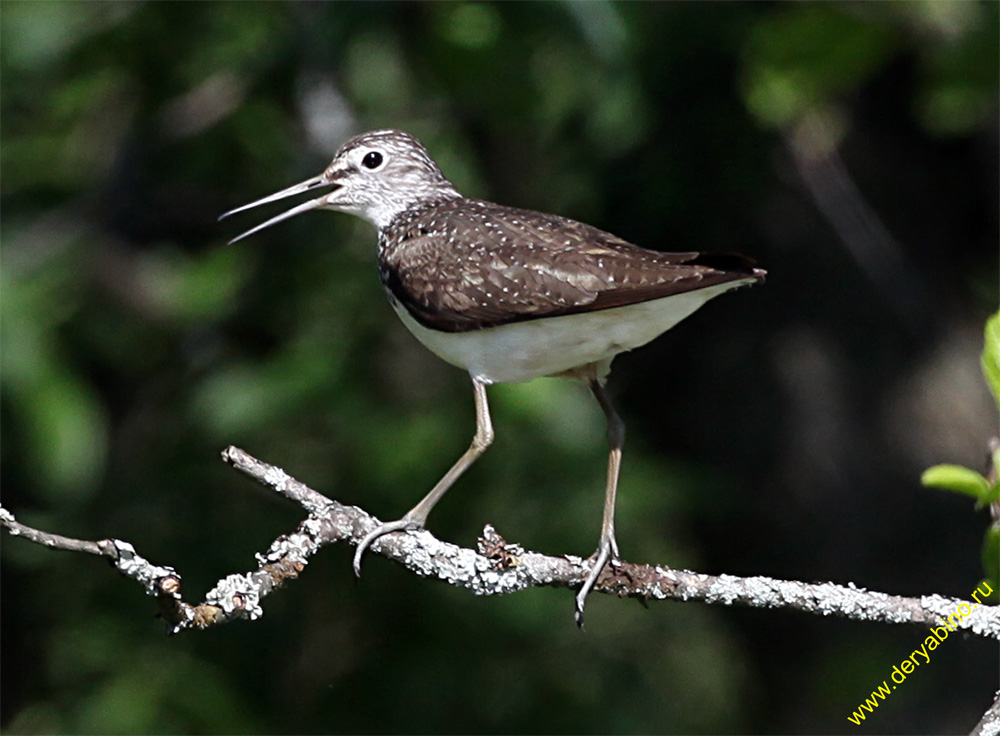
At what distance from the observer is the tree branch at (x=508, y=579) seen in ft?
11.9

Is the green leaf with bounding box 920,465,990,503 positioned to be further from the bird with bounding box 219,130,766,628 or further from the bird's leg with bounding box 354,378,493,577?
the bird's leg with bounding box 354,378,493,577

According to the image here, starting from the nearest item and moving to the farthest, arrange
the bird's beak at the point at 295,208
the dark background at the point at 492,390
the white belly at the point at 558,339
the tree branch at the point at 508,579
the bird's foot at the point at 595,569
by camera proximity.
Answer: the tree branch at the point at 508,579 → the bird's foot at the point at 595,569 → the white belly at the point at 558,339 → the bird's beak at the point at 295,208 → the dark background at the point at 492,390

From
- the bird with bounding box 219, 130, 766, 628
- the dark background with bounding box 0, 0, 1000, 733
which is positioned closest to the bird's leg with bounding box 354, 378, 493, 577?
the bird with bounding box 219, 130, 766, 628

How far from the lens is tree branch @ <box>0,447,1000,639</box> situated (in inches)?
143

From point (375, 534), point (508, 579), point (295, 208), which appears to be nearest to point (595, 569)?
point (508, 579)

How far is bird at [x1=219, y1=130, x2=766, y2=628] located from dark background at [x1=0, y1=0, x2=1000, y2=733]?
1952 mm

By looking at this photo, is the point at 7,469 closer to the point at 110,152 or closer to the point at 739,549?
the point at 110,152

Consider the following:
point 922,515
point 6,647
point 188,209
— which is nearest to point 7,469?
point 6,647

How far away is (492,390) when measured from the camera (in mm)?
7031

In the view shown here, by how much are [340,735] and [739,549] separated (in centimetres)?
271

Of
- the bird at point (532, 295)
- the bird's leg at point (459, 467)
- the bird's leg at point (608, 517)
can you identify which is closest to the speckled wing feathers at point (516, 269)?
the bird at point (532, 295)

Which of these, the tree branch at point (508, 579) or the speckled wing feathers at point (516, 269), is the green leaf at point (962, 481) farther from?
the speckled wing feathers at point (516, 269)

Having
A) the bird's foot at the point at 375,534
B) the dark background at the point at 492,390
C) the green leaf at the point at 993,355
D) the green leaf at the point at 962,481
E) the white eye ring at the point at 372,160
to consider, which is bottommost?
the dark background at the point at 492,390

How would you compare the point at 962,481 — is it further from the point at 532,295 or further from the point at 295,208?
the point at 295,208
